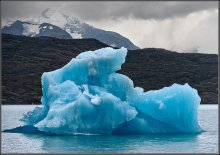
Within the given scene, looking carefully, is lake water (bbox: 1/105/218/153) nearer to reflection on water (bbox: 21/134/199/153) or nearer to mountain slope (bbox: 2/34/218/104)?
reflection on water (bbox: 21/134/199/153)

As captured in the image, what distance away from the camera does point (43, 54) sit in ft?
467

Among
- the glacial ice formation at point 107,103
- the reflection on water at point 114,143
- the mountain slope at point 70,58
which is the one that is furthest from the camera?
the mountain slope at point 70,58

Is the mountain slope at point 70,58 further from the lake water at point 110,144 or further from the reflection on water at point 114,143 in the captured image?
the reflection on water at point 114,143

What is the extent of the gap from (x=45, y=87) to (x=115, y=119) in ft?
15.9

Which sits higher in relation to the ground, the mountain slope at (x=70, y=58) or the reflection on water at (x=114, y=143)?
the mountain slope at (x=70, y=58)

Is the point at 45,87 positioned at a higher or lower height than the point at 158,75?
lower

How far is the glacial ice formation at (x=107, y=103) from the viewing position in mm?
24766

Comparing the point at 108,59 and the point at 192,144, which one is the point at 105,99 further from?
the point at 192,144

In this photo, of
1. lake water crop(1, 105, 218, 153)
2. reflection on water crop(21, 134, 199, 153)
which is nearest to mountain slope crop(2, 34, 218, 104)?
lake water crop(1, 105, 218, 153)

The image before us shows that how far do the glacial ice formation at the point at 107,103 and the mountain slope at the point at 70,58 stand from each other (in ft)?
265

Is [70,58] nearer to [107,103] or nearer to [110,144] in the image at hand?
[107,103]

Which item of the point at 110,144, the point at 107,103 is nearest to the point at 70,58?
the point at 107,103

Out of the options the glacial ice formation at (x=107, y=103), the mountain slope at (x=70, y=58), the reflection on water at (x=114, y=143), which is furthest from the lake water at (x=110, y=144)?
the mountain slope at (x=70, y=58)

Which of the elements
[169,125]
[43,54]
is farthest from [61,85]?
[43,54]
